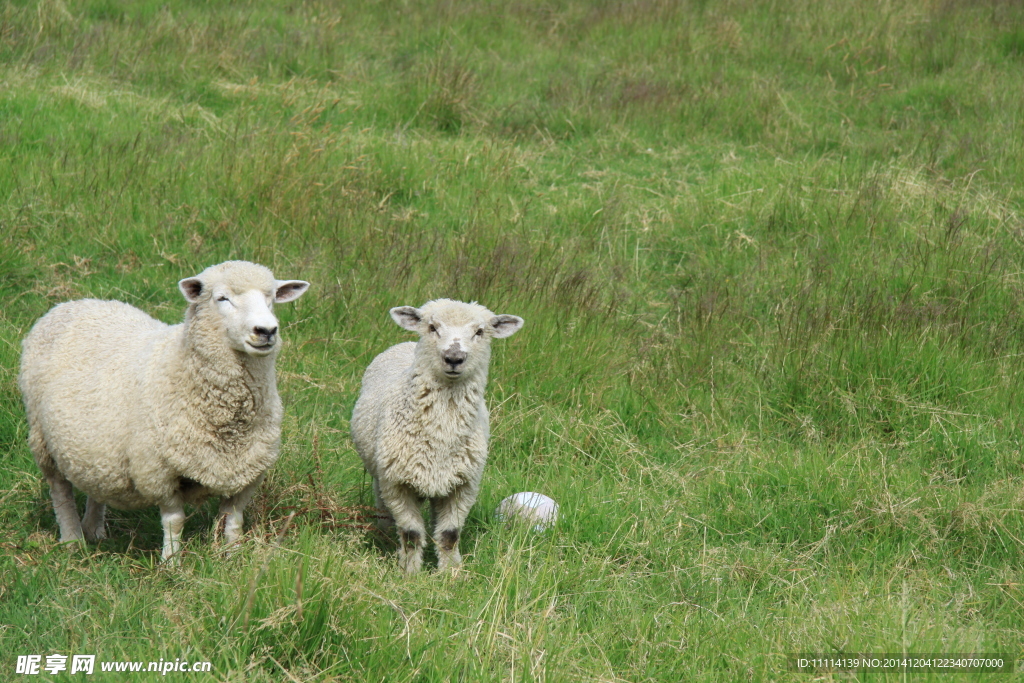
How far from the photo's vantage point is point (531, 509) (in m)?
4.64

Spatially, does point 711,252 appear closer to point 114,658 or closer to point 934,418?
point 934,418

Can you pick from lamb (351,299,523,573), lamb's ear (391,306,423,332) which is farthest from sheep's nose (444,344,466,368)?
lamb's ear (391,306,423,332)

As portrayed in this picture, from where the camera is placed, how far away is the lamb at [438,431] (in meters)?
4.27

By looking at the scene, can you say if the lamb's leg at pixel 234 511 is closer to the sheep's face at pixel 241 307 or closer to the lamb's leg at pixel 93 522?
the sheep's face at pixel 241 307

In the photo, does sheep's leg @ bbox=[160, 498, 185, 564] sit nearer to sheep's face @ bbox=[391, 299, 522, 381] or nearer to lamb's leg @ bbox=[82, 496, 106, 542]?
lamb's leg @ bbox=[82, 496, 106, 542]

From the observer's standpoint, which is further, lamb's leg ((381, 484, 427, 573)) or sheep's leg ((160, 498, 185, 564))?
lamb's leg ((381, 484, 427, 573))

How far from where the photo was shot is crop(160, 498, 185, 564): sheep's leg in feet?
13.4

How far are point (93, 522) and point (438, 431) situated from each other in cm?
186

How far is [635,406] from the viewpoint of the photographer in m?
5.80

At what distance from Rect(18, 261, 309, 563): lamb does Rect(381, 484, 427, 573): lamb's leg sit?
1.86 feet

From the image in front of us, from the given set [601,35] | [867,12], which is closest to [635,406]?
[601,35]

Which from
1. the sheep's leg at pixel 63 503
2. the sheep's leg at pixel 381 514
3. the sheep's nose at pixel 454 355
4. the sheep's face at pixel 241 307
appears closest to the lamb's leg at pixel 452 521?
the sheep's leg at pixel 381 514

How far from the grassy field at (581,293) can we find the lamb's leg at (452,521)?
0.51 ft

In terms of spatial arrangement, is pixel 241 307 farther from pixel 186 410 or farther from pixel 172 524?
pixel 172 524
